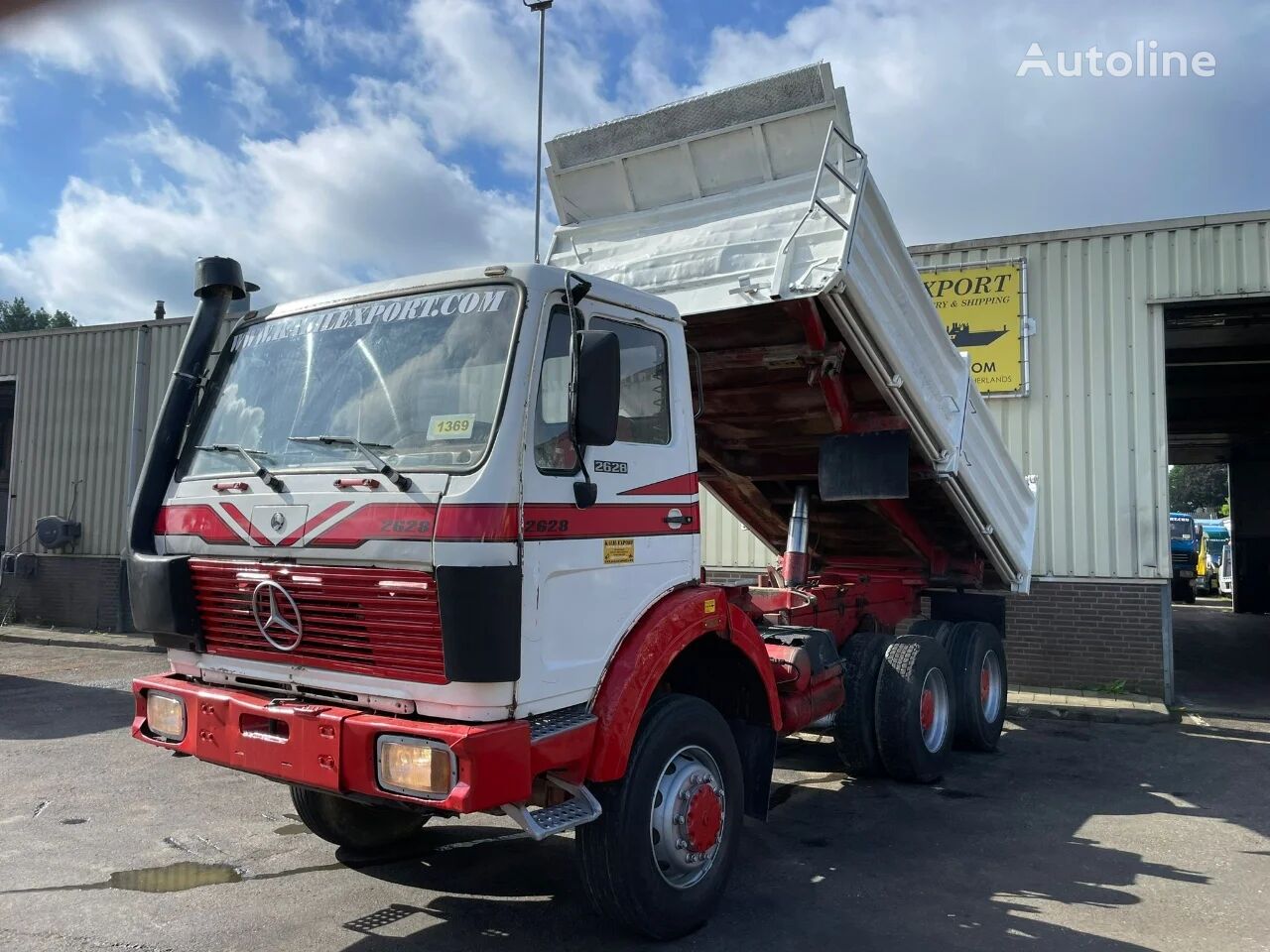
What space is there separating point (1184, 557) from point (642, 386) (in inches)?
1048

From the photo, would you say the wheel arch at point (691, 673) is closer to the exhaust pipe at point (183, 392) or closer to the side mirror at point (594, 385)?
the side mirror at point (594, 385)

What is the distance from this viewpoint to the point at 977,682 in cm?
744

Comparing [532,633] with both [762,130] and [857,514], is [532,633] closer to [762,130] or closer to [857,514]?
[762,130]

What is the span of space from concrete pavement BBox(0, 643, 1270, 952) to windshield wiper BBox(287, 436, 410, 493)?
201 centimetres

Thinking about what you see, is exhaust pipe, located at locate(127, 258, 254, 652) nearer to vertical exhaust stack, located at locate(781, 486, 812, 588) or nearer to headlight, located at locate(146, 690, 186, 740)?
headlight, located at locate(146, 690, 186, 740)

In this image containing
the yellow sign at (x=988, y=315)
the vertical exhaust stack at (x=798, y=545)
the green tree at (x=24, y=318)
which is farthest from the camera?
the green tree at (x=24, y=318)

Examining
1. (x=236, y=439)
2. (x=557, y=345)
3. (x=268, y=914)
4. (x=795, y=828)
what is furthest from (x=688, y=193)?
(x=268, y=914)

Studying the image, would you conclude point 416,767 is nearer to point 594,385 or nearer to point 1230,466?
point 594,385

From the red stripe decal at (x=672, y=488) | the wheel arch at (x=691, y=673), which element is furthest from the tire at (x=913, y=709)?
the red stripe decal at (x=672, y=488)

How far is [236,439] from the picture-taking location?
4.21m

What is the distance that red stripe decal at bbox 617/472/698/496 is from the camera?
4113 mm

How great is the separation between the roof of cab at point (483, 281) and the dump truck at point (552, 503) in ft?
0.05

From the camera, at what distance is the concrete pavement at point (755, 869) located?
408 centimetres

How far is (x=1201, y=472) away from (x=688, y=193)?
218 feet
